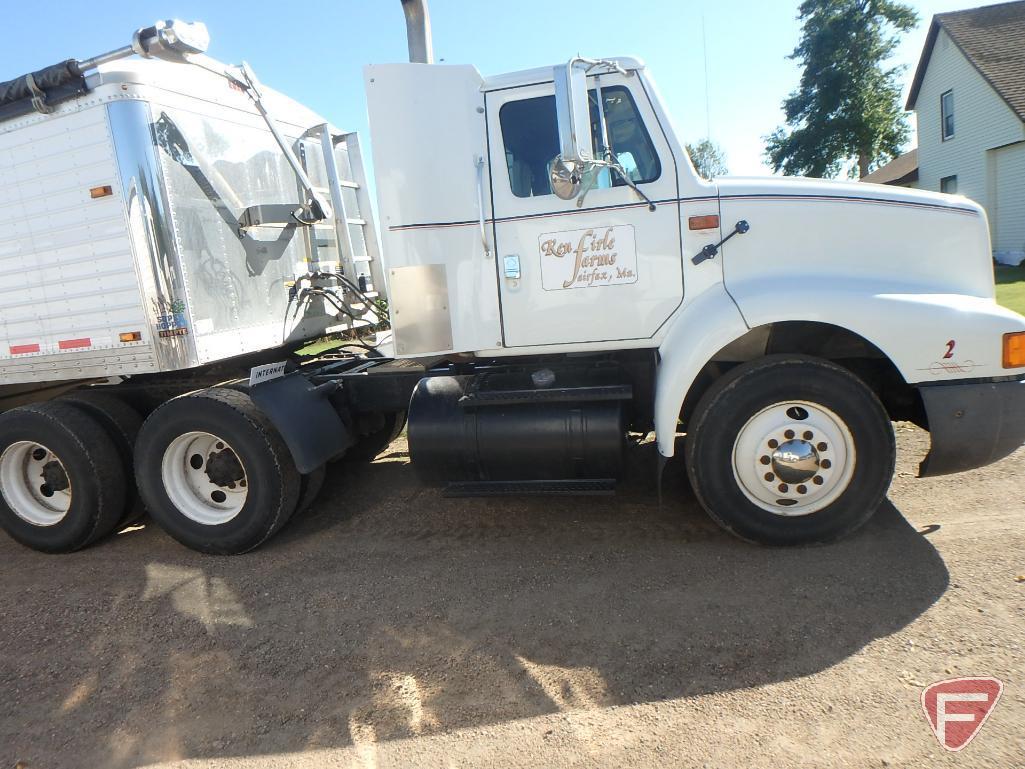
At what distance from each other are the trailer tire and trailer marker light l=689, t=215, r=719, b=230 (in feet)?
13.2

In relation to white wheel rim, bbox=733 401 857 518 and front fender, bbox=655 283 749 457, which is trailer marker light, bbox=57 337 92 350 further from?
white wheel rim, bbox=733 401 857 518

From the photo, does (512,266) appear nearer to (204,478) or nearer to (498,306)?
(498,306)

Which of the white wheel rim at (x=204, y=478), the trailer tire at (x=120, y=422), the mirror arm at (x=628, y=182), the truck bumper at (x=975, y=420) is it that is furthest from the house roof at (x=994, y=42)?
the trailer tire at (x=120, y=422)

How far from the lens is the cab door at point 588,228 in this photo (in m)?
4.06

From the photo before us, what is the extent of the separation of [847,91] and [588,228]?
109 feet

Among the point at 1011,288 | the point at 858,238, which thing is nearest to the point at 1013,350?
the point at 858,238

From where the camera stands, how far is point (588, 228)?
13.5 feet

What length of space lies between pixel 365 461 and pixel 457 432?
197 centimetres

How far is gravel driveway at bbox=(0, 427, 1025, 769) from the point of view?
8.91 feet

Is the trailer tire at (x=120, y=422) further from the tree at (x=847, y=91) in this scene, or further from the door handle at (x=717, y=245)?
the tree at (x=847, y=91)

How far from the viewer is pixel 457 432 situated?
4.37 m

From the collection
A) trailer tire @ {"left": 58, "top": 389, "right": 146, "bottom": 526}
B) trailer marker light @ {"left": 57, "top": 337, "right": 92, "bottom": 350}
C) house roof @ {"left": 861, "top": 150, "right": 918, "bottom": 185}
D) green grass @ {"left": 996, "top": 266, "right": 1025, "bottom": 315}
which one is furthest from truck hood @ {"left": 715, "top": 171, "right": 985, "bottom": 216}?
house roof @ {"left": 861, "top": 150, "right": 918, "bottom": 185}

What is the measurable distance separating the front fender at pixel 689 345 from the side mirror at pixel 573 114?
1073mm

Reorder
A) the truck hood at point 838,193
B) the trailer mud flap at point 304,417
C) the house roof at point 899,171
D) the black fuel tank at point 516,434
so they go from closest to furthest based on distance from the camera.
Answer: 1. the truck hood at point 838,193
2. the black fuel tank at point 516,434
3. the trailer mud flap at point 304,417
4. the house roof at point 899,171
